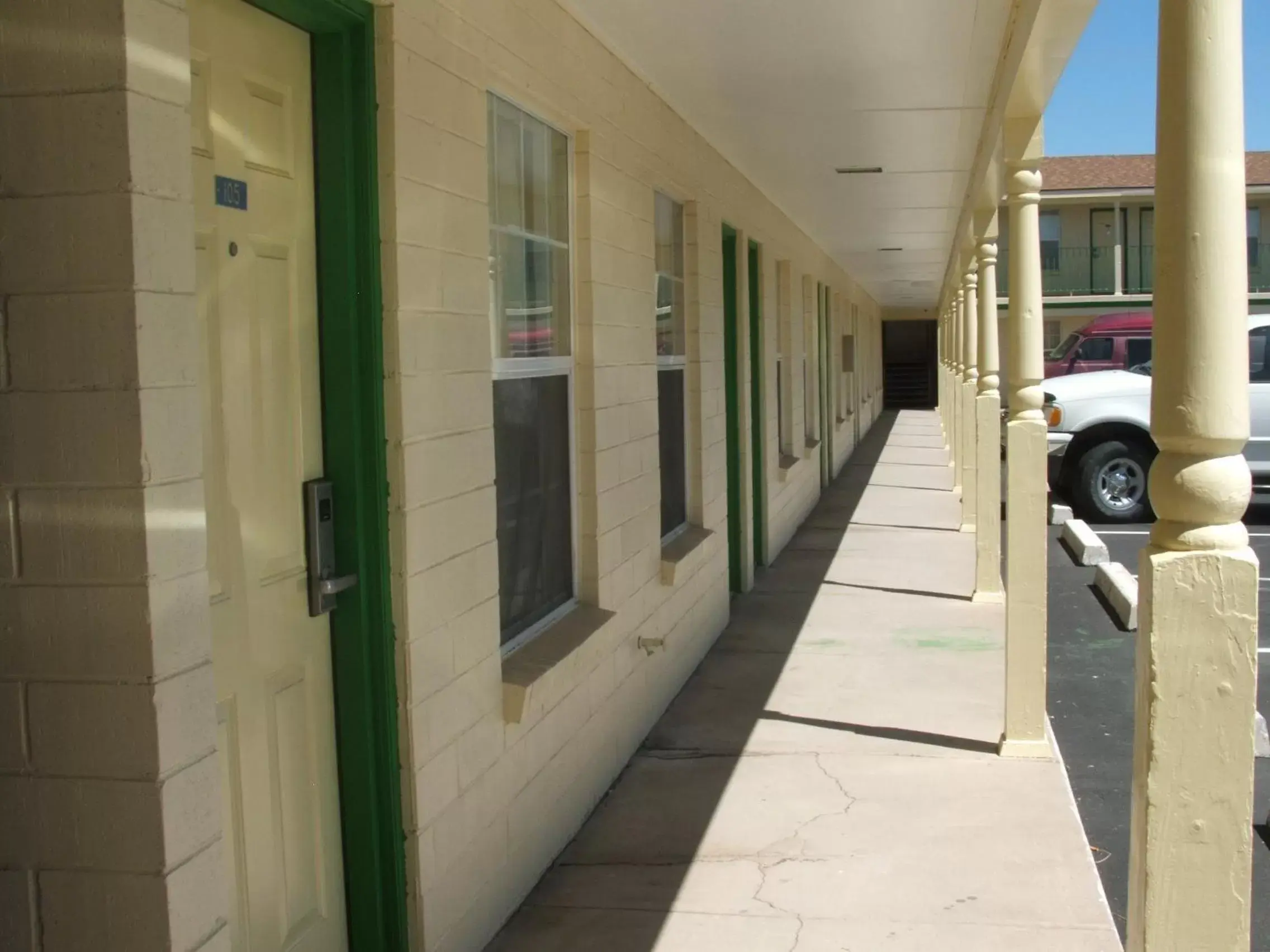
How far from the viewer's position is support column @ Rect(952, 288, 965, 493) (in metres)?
13.2

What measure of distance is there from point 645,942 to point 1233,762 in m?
2.17

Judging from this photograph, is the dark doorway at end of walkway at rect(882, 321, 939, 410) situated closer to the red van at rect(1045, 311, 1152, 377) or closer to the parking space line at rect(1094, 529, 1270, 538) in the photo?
the red van at rect(1045, 311, 1152, 377)

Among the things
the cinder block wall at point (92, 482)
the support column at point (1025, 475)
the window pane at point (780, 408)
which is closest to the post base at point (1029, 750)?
the support column at point (1025, 475)

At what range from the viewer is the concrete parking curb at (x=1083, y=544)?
33.6ft

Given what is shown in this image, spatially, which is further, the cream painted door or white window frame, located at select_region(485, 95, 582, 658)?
white window frame, located at select_region(485, 95, 582, 658)

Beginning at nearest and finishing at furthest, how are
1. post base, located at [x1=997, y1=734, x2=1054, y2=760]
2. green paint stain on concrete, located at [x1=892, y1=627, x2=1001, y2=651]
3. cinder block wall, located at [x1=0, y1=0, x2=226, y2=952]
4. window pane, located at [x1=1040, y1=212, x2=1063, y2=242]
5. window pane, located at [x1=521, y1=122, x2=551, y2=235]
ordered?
cinder block wall, located at [x1=0, y1=0, x2=226, y2=952] < window pane, located at [x1=521, y1=122, x2=551, y2=235] < post base, located at [x1=997, y1=734, x2=1054, y2=760] < green paint stain on concrete, located at [x1=892, y1=627, x2=1001, y2=651] < window pane, located at [x1=1040, y1=212, x2=1063, y2=242]

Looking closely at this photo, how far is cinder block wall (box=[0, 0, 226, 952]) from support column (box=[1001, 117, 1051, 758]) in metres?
3.92

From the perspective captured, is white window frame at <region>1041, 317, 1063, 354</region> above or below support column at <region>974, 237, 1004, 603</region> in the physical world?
above

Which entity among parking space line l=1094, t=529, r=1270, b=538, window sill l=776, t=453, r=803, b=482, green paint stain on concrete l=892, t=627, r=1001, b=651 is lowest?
green paint stain on concrete l=892, t=627, r=1001, b=651

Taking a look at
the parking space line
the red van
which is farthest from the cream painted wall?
the red van

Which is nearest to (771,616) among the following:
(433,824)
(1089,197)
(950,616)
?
(950,616)

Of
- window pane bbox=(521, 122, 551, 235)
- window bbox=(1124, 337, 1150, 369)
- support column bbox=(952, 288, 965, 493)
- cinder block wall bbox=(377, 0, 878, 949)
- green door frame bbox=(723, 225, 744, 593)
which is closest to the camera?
cinder block wall bbox=(377, 0, 878, 949)

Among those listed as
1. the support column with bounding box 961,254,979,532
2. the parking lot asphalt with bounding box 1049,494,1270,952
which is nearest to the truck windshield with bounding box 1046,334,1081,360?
the support column with bounding box 961,254,979,532

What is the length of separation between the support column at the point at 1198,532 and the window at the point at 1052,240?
31894 millimetres
